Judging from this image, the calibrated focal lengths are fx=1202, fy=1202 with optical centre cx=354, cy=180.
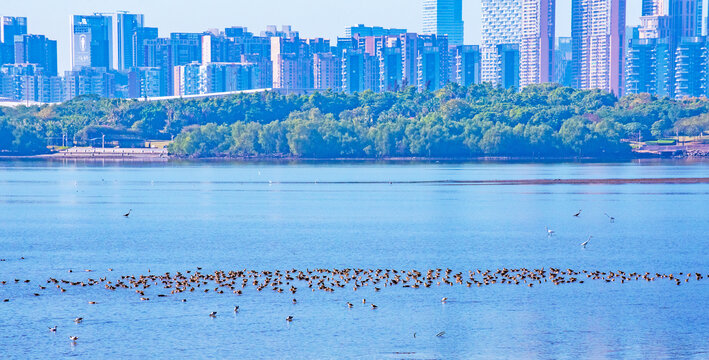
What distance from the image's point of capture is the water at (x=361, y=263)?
34.7 metres

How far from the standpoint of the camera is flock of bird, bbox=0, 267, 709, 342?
43.2 meters

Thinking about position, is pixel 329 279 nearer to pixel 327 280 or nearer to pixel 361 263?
pixel 327 280

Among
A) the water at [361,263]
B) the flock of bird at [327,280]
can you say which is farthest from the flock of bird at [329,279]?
the water at [361,263]

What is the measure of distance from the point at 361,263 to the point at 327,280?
5.87 metres

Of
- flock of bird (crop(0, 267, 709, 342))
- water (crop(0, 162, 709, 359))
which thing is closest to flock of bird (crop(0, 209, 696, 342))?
flock of bird (crop(0, 267, 709, 342))

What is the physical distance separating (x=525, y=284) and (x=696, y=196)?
55.8 metres

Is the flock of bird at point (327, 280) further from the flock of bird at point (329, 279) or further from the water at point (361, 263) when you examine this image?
the water at point (361, 263)

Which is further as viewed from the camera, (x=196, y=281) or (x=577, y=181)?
(x=577, y=181)

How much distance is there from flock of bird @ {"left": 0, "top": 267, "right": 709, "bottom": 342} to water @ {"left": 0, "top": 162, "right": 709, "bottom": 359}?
0.78 meters

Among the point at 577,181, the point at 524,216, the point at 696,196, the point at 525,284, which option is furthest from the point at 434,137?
the point at 525,284

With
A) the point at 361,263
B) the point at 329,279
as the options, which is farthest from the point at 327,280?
the point at 361,263

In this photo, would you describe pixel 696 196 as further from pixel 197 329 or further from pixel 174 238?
pixel 197 329

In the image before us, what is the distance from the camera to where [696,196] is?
9600cm

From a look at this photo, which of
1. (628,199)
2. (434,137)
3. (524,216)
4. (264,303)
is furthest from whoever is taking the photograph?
(434,137)
